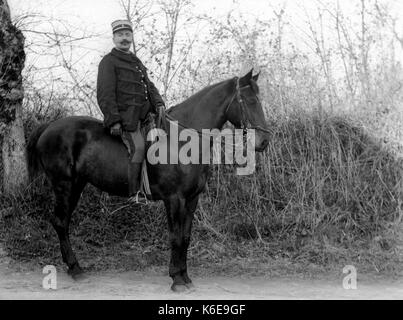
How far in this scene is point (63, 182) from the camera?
23.7 ft

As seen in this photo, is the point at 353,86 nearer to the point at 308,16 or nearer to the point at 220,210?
the point at 308,16

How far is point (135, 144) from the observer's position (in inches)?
259

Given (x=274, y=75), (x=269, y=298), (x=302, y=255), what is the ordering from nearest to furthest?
(x=269, y=298)
(x=302, y=255)
(x=274, y=75)

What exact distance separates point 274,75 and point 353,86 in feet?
4.52

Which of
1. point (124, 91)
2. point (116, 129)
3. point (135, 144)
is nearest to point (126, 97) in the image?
point (124, 91)

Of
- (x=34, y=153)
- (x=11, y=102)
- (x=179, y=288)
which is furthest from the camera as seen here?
(x=11, y=102)

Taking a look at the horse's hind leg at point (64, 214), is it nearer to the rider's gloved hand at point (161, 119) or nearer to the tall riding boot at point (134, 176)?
the tall riding boot at point (134, 176)

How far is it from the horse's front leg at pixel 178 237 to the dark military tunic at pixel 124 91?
105 cm

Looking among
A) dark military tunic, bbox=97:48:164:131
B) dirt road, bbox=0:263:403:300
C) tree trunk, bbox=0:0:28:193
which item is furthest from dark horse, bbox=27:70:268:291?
tree trunk, bbox=0:0:28:193

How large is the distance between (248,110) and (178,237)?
66.3 inches

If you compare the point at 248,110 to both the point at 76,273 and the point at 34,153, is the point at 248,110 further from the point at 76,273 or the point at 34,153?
the point at 34,153
